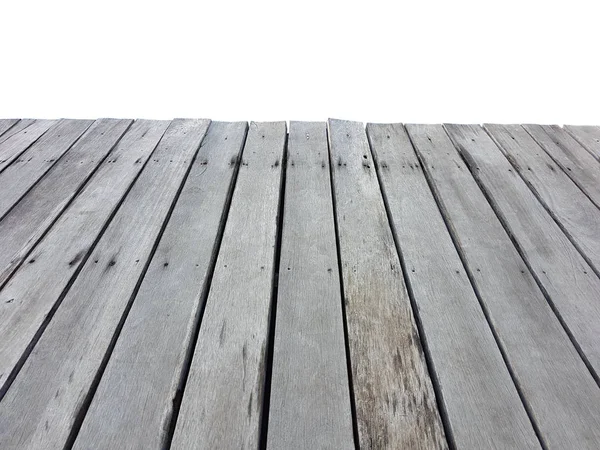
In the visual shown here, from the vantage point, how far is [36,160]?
75.3 inches

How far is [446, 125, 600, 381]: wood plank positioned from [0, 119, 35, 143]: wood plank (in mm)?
1847

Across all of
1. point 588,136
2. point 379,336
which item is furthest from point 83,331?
point 588,136

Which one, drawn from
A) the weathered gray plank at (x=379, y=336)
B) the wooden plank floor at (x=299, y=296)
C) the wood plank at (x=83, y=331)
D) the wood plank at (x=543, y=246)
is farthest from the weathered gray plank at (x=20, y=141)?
the wood plank at (x=543, y=246)

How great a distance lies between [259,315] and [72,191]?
0.90 metres

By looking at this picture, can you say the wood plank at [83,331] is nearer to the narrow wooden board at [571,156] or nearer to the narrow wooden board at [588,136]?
the narrow wooden board at [571,156]

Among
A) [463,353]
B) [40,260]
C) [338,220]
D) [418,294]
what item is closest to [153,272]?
[40,260]

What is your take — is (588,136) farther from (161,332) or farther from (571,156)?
(161,332)

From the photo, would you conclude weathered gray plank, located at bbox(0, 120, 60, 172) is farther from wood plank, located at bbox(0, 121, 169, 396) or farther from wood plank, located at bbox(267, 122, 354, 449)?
wood plank, located at bbox(267, 122, 354, 449)

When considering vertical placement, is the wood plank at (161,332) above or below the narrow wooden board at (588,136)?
below

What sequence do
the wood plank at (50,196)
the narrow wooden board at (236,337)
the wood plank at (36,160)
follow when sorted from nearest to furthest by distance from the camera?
the narrow wooden board at (236,337), the wood plank at (50,196), the wood plank at (36,160)

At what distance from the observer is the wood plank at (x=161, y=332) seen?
0.92 metres

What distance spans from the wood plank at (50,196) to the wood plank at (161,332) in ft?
1.20

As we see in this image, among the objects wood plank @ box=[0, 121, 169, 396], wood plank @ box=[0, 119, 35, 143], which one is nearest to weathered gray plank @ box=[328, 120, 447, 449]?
wood plank @ box=[0, 121, 169, 396]

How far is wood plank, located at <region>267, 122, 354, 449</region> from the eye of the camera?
92cm
